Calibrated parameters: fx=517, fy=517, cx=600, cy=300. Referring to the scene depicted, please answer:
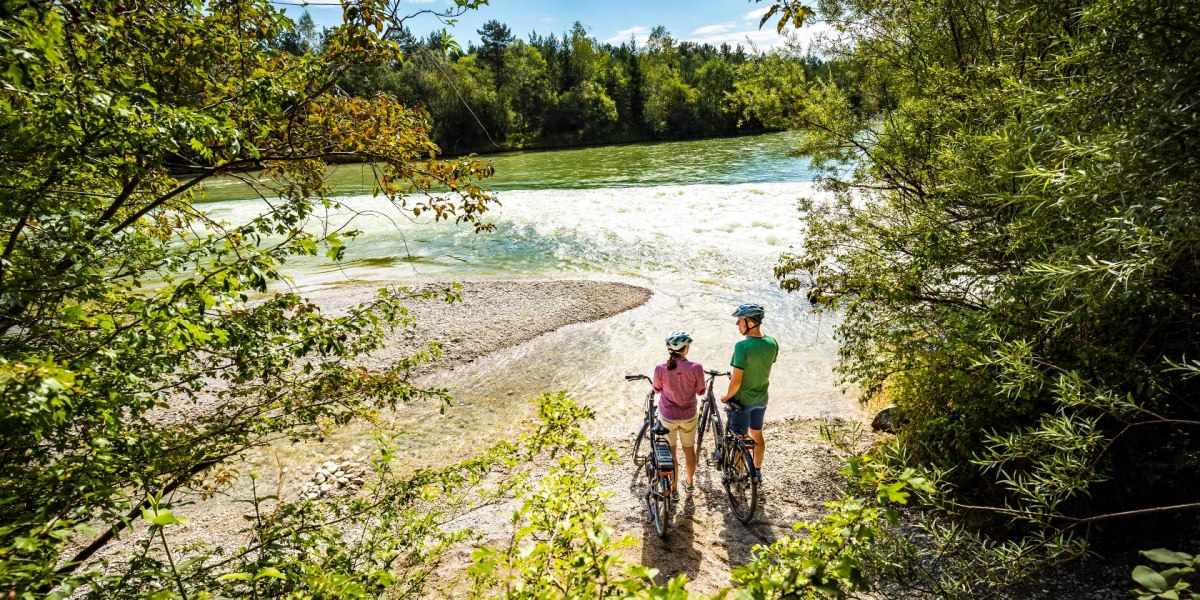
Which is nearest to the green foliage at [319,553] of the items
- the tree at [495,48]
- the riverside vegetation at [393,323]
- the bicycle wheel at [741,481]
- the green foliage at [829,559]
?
the riverside vegetation at [393,323]

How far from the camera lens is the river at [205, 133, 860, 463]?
415 inches

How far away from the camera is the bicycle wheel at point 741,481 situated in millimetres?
5902

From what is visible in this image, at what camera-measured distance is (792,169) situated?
32250 millimetres

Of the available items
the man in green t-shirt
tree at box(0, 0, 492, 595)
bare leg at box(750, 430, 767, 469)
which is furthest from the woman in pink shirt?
tree at box(0, 0, 492, 595)

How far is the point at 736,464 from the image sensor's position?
6211 mm

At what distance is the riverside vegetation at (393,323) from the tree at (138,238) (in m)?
0.03

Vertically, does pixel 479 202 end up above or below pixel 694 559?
above

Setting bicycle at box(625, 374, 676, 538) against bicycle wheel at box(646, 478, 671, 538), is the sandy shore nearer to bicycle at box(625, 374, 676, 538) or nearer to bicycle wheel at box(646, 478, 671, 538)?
bicycle at box(625, 374, 676, 538)

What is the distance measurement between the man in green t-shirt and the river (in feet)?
11.4

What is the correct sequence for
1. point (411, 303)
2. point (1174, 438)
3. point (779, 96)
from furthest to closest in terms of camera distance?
point (411, 303) → point (779, 96) → point (1174, 438)

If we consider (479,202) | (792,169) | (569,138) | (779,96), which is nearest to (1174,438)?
(479,202)

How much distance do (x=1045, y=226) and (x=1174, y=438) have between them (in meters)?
2.24

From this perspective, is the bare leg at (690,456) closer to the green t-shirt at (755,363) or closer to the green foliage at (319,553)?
the green t-shirt at (755,363)

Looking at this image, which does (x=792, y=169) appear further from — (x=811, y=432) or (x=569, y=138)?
(x=569, y=138)
